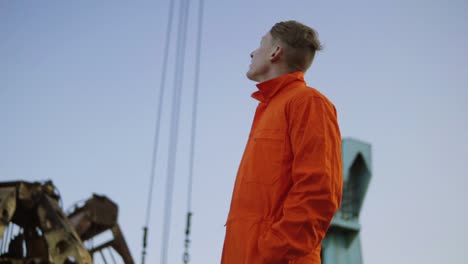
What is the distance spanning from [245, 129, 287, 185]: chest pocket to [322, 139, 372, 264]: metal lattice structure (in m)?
12.1

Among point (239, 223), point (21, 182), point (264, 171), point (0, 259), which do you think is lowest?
point (0, 259)

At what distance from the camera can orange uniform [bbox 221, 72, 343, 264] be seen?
8.00 feet

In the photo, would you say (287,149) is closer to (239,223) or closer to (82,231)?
(239,223)

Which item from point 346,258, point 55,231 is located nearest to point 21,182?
point 55,231

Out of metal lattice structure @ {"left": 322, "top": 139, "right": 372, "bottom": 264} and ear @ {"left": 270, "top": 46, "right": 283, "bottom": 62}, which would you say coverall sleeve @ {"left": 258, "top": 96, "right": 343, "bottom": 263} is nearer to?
ear @ {"left": 270, "top": 46, "right": 283, "bottom": 62}

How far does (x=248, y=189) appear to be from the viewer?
2.63 m

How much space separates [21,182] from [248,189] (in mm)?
13109

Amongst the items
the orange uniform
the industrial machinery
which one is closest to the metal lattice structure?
the industrial machinery

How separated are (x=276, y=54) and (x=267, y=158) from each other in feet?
1.72

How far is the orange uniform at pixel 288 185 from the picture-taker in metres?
2.44

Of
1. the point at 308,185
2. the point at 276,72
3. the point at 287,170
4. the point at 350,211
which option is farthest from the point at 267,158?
the point at 350,211

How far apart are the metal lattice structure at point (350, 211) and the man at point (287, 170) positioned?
39.1 feet

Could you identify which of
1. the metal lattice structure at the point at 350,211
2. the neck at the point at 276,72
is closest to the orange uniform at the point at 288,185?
the neck at the point at 276,72

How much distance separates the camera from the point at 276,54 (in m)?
2.95
